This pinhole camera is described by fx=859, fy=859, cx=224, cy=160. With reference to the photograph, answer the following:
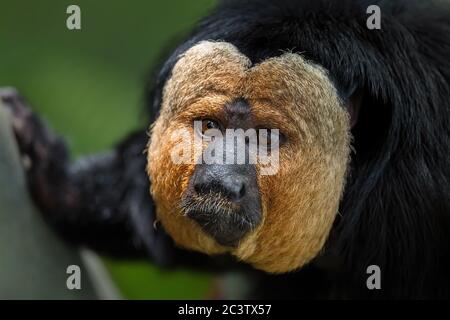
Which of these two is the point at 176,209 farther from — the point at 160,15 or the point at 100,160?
the point at 160,15

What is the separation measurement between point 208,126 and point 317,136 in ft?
1.47

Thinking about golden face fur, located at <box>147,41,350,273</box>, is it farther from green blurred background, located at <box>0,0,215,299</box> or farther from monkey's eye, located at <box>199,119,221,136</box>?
green blurred background, located at <box>0,0,215,299</box>

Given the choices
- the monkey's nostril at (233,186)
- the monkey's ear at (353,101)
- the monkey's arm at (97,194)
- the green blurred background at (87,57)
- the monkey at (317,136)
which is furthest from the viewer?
the green blurred background at (87,57)

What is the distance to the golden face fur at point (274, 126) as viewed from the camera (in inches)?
135

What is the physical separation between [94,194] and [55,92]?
202 cm

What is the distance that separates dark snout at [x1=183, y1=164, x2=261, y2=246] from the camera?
10.7 feet

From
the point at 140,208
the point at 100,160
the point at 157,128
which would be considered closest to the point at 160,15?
the point at 100,160

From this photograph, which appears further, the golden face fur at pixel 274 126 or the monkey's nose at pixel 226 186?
the golden face fur at pixel 274 126

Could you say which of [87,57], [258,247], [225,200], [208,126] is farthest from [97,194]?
[87,57]

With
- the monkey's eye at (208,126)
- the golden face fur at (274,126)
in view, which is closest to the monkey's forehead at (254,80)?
the golden face fur at (274,126)

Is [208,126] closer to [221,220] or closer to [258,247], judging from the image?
[221,220]

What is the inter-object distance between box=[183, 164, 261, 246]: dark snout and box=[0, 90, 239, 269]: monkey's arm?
103cm

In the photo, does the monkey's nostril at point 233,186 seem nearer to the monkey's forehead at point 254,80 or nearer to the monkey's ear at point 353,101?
the monkey's forehead at point 254,80
